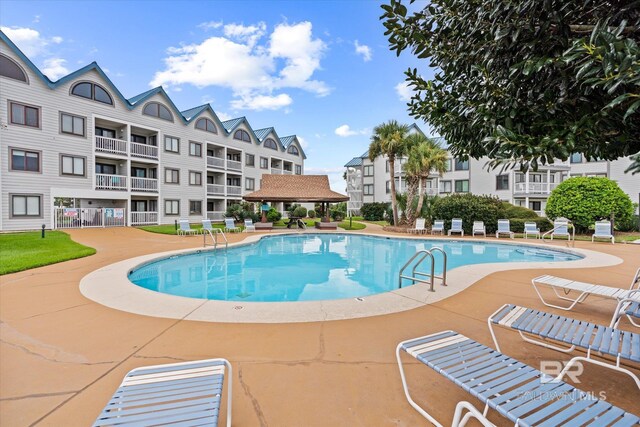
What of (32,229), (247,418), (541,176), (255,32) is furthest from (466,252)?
Result: (32,229)

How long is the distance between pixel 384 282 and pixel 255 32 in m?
18.0

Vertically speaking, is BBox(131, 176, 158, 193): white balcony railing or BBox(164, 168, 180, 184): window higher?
BBox(164, 168, 180, 184): window

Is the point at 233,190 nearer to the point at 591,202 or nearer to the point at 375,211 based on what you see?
the point at 375,211

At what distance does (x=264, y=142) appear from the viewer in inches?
1527

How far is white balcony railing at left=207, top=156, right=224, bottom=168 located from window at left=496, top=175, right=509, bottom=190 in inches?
1190

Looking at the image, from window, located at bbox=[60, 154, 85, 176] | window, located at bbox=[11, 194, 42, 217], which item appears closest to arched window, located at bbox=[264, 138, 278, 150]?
window, located at bbox=[60, 154, 85, 176]

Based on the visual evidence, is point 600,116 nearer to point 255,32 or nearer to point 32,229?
point 255,32

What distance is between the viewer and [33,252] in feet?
38.3

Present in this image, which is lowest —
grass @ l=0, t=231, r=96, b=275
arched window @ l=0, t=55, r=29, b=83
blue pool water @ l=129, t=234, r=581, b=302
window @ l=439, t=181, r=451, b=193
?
blue pool water @ l=129, t=234, r=581, b=302

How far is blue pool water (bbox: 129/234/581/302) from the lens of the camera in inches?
353

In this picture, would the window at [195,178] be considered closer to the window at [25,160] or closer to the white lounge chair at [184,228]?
the white lounge chair at [184,228]

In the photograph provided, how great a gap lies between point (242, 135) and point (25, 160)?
20.0 metres

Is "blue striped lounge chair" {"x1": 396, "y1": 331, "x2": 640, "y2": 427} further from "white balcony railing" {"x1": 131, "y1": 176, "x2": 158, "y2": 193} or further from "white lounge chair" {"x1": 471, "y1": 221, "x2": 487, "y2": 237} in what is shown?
"white balcony railing" {"x1": 131, "y1": 176, "x2": 158, "y2": 193}

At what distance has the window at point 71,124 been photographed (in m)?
21.0
